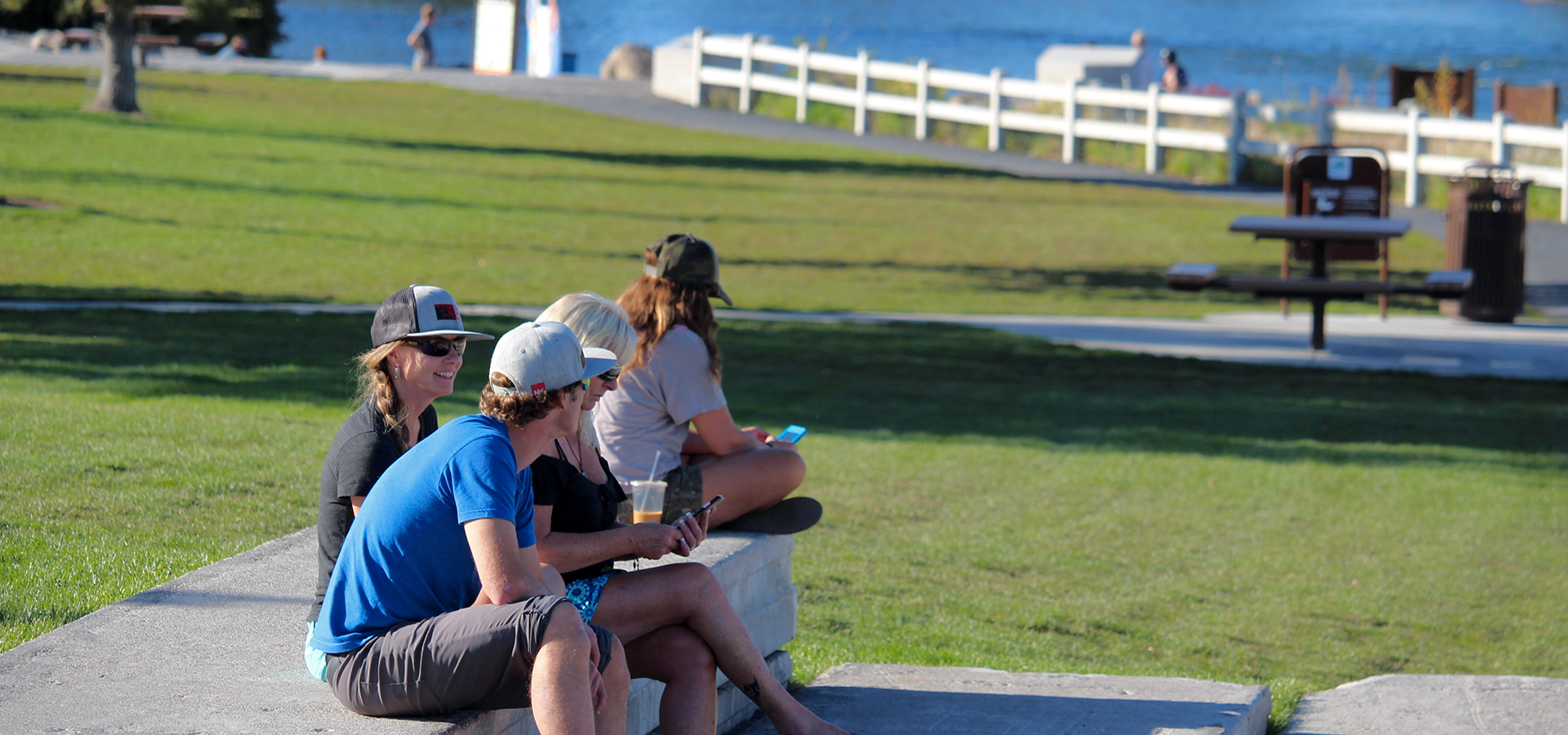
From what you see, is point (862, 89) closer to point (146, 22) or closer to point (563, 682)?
point (146, 22)

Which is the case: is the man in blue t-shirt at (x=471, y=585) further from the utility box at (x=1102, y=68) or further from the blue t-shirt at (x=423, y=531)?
the utility box at (x=1102, y=68)

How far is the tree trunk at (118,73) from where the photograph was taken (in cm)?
2397

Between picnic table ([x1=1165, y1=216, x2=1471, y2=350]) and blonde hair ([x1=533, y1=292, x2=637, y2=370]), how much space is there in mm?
9297

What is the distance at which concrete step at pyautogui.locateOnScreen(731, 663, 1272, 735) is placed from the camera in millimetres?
4887

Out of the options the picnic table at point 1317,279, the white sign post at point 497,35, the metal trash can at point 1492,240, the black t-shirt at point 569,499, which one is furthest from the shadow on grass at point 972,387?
the white sign post at point 497,35

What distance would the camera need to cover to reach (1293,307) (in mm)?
17453

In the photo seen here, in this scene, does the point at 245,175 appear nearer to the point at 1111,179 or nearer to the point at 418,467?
the point at 1111,179

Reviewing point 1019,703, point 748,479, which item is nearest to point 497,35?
point 748,479

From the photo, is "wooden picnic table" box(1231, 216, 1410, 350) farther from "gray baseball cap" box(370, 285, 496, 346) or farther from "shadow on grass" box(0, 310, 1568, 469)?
"gray baseball cap" box(370, 285, 496, 346)

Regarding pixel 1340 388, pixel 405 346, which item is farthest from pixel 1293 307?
pixel 405 346

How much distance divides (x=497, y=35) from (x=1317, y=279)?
30178 millimetres

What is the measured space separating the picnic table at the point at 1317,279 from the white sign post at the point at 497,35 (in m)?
29.0

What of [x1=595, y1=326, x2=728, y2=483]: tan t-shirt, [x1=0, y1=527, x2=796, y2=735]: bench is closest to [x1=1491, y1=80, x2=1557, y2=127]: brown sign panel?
[x1=595, y1=326, x2=728, y2=483]: tan t-shirt

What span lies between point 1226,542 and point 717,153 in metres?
20.1
